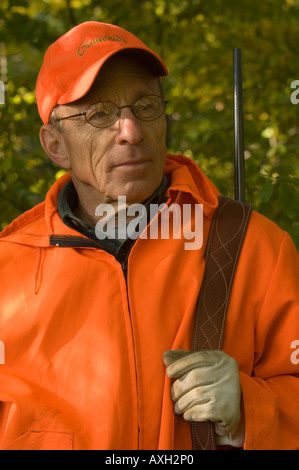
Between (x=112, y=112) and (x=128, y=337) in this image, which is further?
(x=112, y=112)

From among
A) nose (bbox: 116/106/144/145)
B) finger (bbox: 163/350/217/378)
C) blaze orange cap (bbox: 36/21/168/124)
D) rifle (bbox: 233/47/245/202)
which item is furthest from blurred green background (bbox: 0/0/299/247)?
finger (bbox: 163/350/217/378)

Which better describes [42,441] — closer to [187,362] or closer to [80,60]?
[187,362]

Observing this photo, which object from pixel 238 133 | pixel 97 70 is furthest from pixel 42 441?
pixel 238 133

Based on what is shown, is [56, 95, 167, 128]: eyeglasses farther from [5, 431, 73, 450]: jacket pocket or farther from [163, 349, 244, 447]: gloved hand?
[5, 431, 73, 450]: jacket pocket

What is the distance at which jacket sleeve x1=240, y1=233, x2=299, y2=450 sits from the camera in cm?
199

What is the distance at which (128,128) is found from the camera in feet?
7.36

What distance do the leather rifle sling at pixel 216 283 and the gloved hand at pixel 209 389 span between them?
0.06 metres

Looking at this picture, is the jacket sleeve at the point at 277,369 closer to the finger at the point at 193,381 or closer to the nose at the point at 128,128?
the finger at the point at 193,381

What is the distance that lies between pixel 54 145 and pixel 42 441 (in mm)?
1079

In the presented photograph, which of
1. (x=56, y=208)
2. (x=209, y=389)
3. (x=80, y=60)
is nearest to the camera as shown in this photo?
(x=209, y=389)

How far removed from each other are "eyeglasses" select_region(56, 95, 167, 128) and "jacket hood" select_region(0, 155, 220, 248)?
245mm

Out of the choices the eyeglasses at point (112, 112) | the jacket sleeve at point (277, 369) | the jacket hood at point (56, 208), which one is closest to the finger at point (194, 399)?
the jacket sleeve at point (277, 369)

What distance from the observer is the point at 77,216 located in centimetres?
256

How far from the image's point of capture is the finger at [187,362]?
6.56 ft
